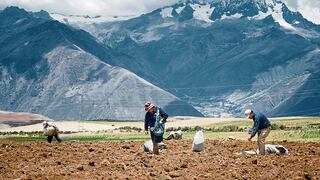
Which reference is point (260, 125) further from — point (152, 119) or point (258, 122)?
point (152, 119)

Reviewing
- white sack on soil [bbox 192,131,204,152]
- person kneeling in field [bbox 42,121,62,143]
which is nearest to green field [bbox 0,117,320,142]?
white sack on soil [bbox 192,131,204,152]

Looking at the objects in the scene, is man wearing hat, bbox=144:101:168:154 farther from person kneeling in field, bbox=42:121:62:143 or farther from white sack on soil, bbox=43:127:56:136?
white sack on soil, bbox=43:127:56:136

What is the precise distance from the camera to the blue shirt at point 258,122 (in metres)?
30.4

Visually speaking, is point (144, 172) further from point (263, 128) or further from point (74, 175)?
point (263, 128)

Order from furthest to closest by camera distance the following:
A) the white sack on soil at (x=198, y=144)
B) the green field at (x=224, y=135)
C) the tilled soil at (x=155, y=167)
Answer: the green field at (x=224, y=135), the white sack on soil at (x=198, y=144), the tilled soil at (x=155, y=167)

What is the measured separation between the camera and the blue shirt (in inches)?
1199

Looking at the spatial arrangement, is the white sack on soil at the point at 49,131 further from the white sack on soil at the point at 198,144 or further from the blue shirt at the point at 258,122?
the blue shirt at the point at 258,122

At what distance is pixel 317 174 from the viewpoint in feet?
74.7

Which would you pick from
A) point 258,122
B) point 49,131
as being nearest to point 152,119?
point 258,122

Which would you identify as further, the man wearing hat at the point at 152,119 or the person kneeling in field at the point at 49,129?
the person kneeling in field at the point at 49,129

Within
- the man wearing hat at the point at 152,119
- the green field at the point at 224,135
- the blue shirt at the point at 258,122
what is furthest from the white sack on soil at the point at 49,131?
the green field at the point at 224,135

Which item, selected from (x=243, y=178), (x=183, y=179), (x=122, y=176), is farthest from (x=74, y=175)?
(x=243, y=178)

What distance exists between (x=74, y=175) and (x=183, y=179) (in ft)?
13.2

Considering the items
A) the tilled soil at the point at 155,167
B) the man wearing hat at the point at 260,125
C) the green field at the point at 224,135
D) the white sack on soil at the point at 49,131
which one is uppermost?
the man wearing hat at the point at 260,125
